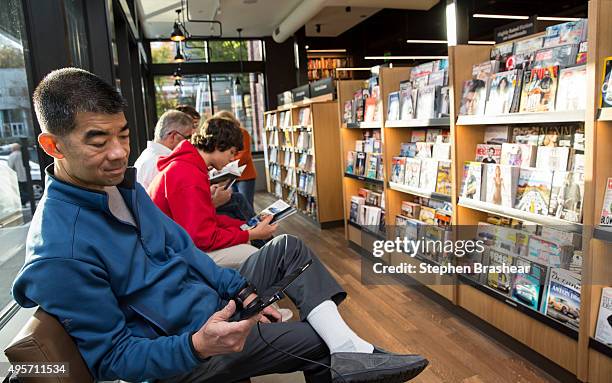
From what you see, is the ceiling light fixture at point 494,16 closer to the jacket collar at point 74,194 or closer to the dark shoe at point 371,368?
the dark shoe at point 371,368

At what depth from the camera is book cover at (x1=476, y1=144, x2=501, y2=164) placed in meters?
2.75

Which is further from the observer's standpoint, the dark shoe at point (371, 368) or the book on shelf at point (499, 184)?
the book on shelf at point (499, 184)

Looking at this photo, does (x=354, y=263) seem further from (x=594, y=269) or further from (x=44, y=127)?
(x=44, y=127)

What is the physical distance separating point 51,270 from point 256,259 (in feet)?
3.24

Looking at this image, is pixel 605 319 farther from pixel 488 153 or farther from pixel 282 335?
pixel 282 335

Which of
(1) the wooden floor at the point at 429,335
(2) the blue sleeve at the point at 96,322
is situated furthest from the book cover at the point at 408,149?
(2) the blue sleeve at the point at 96,322

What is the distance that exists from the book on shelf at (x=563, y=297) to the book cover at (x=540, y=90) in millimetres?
888

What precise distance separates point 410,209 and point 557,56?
5.81ft

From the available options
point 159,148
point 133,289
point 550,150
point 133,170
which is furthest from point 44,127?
point 550,150

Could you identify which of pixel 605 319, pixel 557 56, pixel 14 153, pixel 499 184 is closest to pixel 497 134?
pixel 499 184

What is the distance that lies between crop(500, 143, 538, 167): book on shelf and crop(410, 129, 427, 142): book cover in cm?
98

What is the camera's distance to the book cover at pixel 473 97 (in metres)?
2.74

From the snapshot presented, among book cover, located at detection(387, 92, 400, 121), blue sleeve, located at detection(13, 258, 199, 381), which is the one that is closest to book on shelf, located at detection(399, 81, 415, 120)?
book cover, located at detection(387, 92, 400, 121)

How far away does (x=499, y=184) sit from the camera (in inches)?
103
